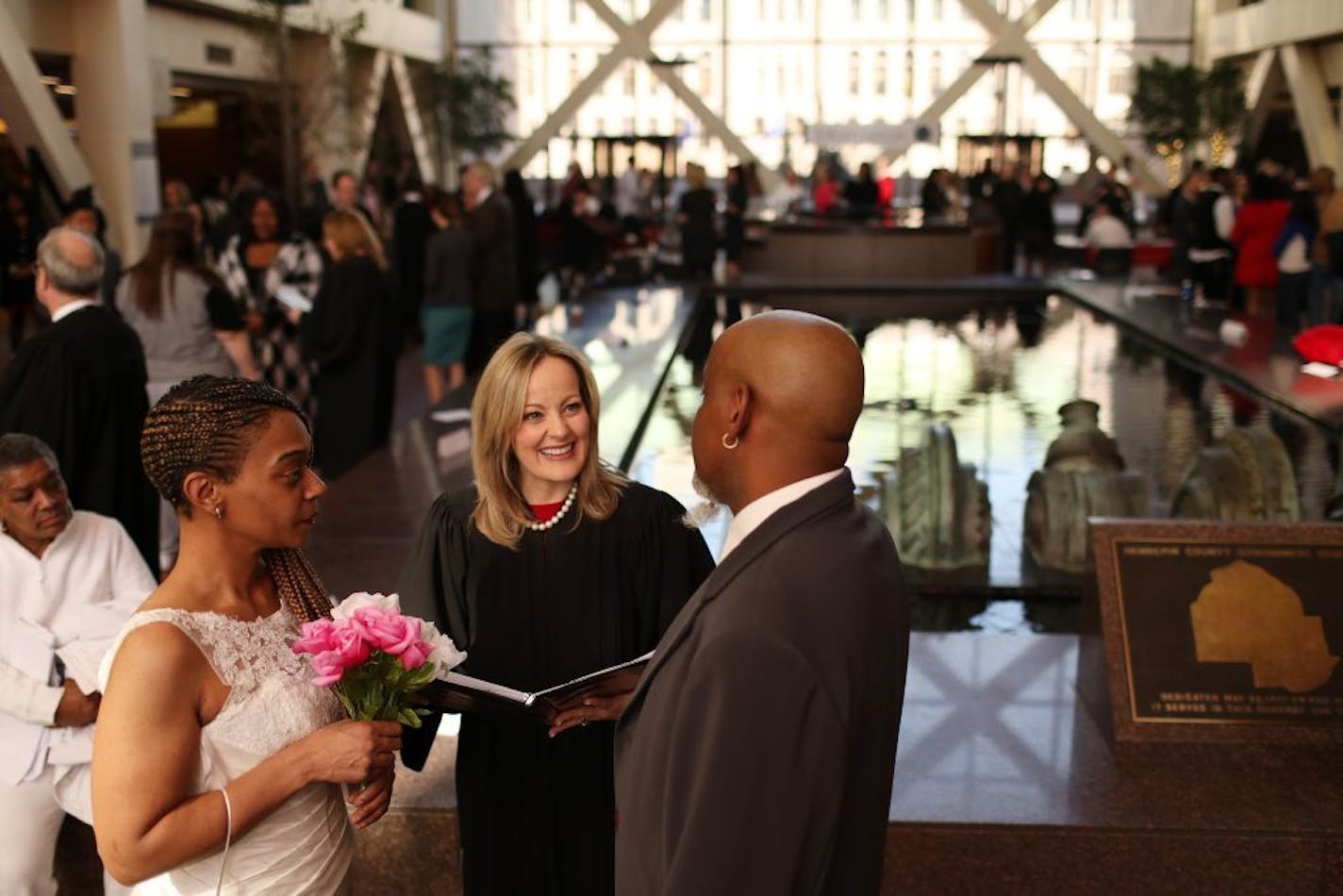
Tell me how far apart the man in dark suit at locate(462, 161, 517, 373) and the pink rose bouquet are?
27.6 feet


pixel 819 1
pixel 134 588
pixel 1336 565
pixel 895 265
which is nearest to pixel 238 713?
pixel 134 588

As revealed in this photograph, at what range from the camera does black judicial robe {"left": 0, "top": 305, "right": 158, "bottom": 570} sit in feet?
15.6

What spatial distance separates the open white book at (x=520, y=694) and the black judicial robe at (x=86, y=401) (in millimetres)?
2739

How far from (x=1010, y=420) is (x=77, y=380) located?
24.6 ft

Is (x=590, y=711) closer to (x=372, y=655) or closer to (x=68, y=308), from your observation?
(x=372, y=655)

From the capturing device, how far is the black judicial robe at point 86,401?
4.75m

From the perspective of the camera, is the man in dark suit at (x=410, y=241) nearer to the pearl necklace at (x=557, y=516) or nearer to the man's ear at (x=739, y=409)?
the pearl necklace at (x=557, y=516)

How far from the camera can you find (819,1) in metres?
34.1

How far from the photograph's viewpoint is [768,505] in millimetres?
1774

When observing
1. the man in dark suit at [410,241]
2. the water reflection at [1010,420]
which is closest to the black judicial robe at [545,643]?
the water reflection at [1010,420]

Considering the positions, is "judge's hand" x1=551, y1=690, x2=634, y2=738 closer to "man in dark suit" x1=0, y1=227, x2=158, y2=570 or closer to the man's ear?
the man's ear

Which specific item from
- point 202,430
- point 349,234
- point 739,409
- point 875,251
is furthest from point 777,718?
point 875,251

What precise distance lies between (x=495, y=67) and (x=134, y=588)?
33.0 m

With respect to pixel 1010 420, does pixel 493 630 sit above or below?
above
